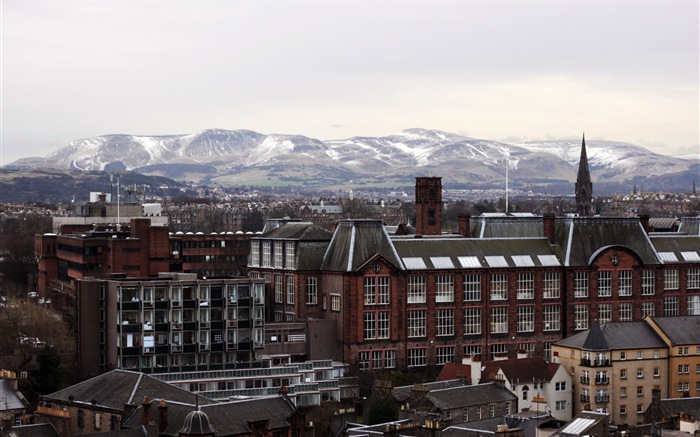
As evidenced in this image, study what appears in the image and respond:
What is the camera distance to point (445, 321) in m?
Answer: 136

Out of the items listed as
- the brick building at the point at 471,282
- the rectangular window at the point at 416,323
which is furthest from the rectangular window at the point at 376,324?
the rectangular window at the point at 416,323

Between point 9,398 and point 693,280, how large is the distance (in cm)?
7649

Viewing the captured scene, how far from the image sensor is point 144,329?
120m

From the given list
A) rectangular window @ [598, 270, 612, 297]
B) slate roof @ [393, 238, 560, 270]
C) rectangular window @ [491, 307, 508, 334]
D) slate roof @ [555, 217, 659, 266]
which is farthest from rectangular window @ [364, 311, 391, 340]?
rectangular window @ [598, 270, 612, 297]

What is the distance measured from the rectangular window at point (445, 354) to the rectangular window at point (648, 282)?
2225cm

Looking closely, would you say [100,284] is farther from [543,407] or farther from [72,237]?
[72,237]

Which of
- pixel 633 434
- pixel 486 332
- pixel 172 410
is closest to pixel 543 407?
pixel 633 434

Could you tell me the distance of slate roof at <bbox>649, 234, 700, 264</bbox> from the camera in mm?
147875

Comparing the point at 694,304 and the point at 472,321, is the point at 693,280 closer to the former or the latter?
the point at 694,304

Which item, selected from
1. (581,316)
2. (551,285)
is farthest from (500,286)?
(581,316)

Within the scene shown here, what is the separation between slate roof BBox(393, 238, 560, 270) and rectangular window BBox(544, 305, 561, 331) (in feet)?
14.2

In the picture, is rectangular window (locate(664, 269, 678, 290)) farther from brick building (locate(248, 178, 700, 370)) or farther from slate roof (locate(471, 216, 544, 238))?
slate roof (locate(471, 216, 544, 238))

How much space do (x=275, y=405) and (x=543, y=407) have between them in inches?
1101

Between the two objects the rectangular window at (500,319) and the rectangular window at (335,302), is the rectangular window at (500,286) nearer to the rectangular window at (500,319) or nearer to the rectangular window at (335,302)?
the rectangular window at (500,319)
